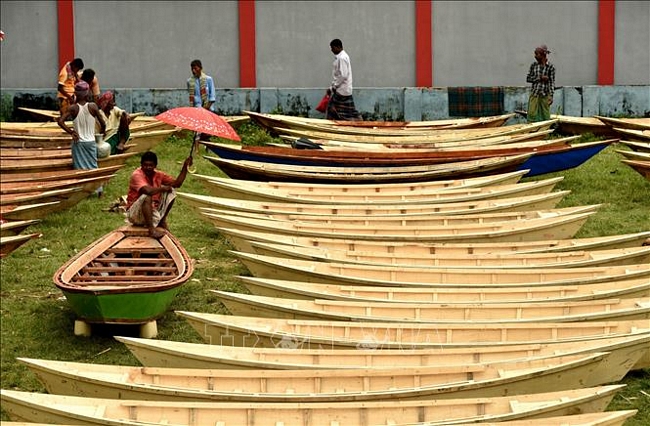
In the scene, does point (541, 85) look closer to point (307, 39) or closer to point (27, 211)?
point (307, 39)

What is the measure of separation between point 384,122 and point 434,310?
10.6m

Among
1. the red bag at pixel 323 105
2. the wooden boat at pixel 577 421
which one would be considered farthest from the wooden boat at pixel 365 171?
the wooden boat at pixel 577 421

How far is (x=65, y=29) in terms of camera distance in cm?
2312

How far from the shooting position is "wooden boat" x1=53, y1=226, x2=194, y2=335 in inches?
449

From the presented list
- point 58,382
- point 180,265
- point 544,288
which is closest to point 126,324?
point 180,265

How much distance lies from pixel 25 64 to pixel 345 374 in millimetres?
15679

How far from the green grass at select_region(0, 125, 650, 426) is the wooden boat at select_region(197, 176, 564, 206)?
61cm

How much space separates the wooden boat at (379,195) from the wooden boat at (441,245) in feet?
6.41

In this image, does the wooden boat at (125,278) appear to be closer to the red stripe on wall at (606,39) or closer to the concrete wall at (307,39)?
the concrete wall at (307,39)

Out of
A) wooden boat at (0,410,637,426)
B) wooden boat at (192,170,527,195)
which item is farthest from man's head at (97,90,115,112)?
wooden boat at (0,410,637,426)

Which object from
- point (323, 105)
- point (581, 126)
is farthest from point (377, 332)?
point (323, 105)

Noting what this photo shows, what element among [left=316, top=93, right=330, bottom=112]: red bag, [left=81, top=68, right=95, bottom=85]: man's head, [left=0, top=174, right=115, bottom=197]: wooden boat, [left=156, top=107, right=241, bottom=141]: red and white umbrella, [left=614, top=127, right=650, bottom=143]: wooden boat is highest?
[left=81, top=68, right=95, bottom=85]: man's head

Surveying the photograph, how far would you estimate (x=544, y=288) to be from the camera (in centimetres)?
1152

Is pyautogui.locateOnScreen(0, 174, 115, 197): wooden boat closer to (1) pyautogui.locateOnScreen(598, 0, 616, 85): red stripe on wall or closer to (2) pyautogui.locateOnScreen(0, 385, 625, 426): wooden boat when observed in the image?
(2) pyautogui.locateOnScreen(0, 385, 625, 426): wooden boat
